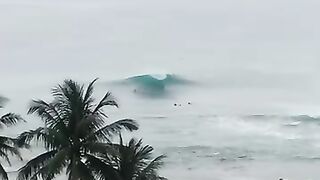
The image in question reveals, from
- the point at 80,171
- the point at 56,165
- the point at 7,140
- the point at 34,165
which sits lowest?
the point at 80,171

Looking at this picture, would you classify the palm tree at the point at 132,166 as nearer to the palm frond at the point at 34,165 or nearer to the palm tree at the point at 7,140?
the palm frond at the point at 34,165

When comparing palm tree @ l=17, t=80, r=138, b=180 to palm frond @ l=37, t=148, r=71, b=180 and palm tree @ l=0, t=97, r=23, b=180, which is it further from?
palm tree @ l=0, t=97, r=23, b=180

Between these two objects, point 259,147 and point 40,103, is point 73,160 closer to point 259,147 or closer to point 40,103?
point 40,103

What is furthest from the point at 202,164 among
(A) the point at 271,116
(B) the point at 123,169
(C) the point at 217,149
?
(B) the point at 123,169

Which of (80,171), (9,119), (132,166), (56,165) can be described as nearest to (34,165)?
(56,165)

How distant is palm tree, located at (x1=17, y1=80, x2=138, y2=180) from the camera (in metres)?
26.3

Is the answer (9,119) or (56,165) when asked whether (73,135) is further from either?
(9,119)

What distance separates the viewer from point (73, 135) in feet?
87.7

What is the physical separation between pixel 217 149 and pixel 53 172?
171ft

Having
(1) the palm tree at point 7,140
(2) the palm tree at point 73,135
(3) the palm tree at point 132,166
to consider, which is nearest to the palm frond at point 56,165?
(2) the palm tree at point 73,135

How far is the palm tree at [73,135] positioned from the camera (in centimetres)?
2633

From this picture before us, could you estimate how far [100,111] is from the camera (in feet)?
90.3

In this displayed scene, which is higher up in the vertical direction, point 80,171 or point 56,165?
point 56,165

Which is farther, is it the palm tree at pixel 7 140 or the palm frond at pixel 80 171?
the palm tree at pixel 7 140
